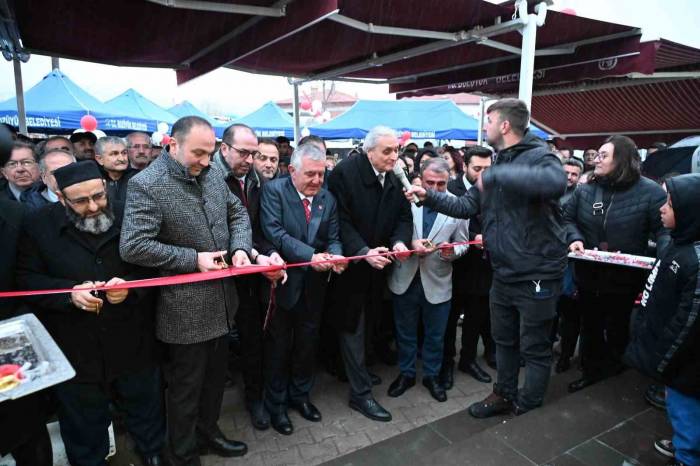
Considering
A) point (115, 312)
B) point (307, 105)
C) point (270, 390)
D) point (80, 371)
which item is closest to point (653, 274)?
point (270, 390)

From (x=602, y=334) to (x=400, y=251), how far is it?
199cm

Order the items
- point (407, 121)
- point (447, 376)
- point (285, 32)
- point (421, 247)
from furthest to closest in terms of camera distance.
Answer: point (407, 121) < point (285, 32) < point (447, 376) < point (421, 247)

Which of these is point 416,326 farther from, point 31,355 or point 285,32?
point 285,32

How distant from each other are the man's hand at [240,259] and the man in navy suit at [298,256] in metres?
0.46

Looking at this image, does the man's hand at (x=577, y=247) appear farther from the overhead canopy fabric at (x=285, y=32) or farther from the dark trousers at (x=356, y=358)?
the overhead canopy fabric at (x=285, y=32)

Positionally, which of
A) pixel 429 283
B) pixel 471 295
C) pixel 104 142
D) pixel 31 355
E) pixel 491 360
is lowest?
pixel 491 360

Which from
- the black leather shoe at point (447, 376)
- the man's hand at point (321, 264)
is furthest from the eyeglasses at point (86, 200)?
the black leather shoe at point (447, 376)

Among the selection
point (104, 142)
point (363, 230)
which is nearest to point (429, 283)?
point (363, 230)

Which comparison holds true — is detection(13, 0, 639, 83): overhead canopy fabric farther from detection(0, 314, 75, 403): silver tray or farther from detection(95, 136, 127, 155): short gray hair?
detection(0, 314, 75, 403): silver tray

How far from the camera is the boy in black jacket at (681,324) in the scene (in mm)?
2303

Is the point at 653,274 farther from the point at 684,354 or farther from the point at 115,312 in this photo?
the point at 115,312

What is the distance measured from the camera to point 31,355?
168 centimetres

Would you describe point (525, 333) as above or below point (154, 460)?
above

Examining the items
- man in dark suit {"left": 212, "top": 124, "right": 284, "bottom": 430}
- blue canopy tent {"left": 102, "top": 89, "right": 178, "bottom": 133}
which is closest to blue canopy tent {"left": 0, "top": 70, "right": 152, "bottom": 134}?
blue canopy tent {"left": 102, "top": 89, "right": 178, "bottom": 133}
